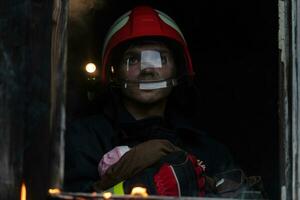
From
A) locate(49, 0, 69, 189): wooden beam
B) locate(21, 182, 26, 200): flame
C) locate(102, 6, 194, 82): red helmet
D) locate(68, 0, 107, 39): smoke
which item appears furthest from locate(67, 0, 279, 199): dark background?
locate(21, 182, 26, 200): flame

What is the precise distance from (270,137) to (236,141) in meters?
0.22

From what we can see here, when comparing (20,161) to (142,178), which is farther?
(142,178)

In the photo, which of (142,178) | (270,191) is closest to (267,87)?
(270,191)

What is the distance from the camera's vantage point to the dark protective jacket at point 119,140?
5.02 meters

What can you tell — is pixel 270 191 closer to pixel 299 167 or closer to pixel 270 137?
pixel 270 137

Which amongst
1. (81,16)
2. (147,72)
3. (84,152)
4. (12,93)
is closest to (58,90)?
(12,93)

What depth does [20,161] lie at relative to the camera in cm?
440

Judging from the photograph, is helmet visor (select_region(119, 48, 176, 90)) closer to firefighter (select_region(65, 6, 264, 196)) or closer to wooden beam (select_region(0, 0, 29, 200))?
firefighter (select_region(65, 6, 264, 196))

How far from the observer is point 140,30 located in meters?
5.45

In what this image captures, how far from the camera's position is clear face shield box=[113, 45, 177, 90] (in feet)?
17.5

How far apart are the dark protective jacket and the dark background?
483mm

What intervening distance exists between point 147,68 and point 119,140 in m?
0.35

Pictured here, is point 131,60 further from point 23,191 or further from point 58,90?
point 23,191

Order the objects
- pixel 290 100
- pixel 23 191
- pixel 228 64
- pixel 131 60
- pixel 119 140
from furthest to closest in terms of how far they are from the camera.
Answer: pixel 228 64, pixel 131 60, pixel 119 140, pixel 290 100, pixel 23 191
